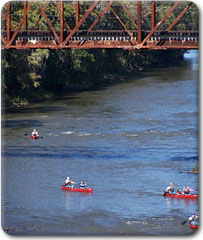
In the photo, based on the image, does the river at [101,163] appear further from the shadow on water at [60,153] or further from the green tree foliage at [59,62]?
the green tree foliage at [59,62]

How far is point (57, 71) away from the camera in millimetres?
88500

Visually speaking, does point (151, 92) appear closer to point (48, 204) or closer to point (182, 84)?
point (182, 84)

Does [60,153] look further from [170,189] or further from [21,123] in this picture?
[170,189]

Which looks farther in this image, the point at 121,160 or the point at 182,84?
the point at 182,84

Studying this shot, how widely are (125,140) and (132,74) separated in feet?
171

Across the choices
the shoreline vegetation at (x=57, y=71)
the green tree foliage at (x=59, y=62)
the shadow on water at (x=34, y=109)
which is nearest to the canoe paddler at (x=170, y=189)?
the green tree foliage at (x=59, y=62)

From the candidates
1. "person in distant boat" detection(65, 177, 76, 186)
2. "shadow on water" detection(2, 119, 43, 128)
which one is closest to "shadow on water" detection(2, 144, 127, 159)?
"person in distant boat" detection(65, 177, 76, 186)

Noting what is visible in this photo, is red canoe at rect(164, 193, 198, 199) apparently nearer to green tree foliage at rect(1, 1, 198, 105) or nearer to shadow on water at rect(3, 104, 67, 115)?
green tree foliage at rect(1, 1, 198, 105)

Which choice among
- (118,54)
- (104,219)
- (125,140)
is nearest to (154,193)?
(104,219)

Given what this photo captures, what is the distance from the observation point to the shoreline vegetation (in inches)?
3115

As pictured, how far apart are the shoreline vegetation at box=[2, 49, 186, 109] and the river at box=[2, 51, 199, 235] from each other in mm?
2502

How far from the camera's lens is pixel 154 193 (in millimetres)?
45438

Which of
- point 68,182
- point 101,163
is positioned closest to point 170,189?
point 68,182

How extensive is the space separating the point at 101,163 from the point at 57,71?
36638 millimetres
